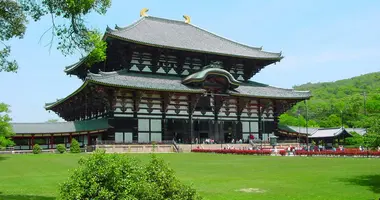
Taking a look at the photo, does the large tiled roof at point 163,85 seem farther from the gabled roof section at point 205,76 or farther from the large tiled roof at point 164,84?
the gabled roof section at point 205,76

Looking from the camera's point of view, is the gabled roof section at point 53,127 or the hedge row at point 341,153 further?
the gabled roof section at point 53,127

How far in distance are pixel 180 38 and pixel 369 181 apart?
41366 millimetres

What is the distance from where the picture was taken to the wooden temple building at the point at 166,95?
4700 cm

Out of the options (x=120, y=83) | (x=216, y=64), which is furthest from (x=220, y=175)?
(x=216, y=64)

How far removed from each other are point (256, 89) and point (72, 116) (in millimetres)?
30000

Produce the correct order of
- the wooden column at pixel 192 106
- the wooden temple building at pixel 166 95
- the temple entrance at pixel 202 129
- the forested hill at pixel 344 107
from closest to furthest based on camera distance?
1. the forested hill at pixel 344 107
2. the wooden temple building at pixel 166 95
3. the wooden column at pixel 192 106
4. the temple entrance at pixel 202 129

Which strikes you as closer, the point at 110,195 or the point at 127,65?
the point at 110,195

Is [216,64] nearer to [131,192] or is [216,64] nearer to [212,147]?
[212,147]

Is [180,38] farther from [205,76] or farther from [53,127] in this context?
[53,127]

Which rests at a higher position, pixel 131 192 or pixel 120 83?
pixel 120 83

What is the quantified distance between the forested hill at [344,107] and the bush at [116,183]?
45.2 ft

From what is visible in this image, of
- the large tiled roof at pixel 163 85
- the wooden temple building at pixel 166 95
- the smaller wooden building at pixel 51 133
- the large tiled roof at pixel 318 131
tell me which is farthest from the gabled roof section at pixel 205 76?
the large tiled roof at pixel 318 131

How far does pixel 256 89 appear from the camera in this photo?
5841 cm

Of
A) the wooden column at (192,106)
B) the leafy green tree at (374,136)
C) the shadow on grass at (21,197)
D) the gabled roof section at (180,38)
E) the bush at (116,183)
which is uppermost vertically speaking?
the gabled roof section at (180,38)
